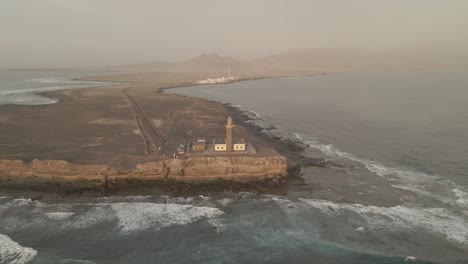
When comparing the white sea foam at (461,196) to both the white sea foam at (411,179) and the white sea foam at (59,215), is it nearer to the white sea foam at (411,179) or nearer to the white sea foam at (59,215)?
the white sea foam at (411,179)

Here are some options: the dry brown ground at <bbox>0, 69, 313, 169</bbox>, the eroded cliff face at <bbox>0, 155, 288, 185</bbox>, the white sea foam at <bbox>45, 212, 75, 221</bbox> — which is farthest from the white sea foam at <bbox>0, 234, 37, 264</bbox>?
the dry brown ground at <bbox>0, 69, 313, 169</bbox>

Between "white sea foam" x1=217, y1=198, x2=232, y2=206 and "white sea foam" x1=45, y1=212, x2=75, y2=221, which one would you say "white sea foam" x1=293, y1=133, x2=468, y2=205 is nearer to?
"white sea foam" x1=217, y1=198, x2=232, y2=206

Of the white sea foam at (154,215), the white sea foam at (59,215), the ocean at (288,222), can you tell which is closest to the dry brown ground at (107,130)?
the white sea foam at (154,215)

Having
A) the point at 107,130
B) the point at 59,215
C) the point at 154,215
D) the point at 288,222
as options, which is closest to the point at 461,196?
the point at 288,222

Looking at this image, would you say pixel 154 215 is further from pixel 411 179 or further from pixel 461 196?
pixel 461 196

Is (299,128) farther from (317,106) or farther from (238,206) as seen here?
(238,206)
